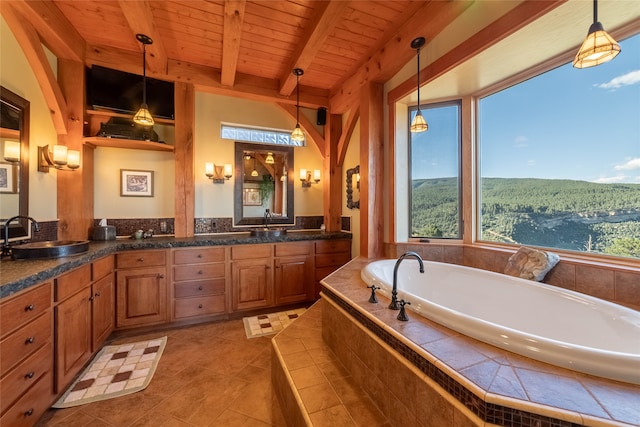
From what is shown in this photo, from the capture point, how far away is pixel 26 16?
1.92 meters

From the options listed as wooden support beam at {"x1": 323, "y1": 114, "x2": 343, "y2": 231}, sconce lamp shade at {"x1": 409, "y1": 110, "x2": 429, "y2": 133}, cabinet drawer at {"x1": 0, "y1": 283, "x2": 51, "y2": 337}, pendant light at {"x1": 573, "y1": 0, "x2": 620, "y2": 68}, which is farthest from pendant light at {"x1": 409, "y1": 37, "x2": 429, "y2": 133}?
cabinet drawer at {"x1": 0, "y1": 283, "x2": 51, "y2": 337}

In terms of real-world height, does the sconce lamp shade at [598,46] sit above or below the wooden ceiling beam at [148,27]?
below

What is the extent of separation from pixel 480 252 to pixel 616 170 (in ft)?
3.43

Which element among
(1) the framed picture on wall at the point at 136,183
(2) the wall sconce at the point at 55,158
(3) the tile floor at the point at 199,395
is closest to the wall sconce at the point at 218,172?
(1) the framed picture on wall at the point at 136,183

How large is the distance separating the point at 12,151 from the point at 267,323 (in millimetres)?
2527

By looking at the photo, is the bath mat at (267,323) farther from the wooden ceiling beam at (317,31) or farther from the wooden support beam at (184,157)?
the wooden ceiling beam at (317,31)

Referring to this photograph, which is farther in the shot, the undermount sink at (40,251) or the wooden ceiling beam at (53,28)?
the wooden ceiling beam at (53,28)

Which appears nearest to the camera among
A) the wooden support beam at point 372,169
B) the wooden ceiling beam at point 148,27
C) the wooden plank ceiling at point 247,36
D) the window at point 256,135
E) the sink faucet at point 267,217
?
the wooden ceiling beam at point 148,27

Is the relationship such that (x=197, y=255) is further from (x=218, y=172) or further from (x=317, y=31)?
(x=317, y=31)

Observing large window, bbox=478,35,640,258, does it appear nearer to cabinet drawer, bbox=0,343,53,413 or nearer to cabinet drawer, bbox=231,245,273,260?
cabinet drawer, bbox=231,245,273,260

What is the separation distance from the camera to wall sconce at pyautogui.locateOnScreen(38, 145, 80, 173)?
2.18 m

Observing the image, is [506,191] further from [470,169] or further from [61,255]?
[61,255]

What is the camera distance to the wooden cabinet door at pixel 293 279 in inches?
120

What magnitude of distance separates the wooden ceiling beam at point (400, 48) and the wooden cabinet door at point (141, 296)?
293 centimetres
